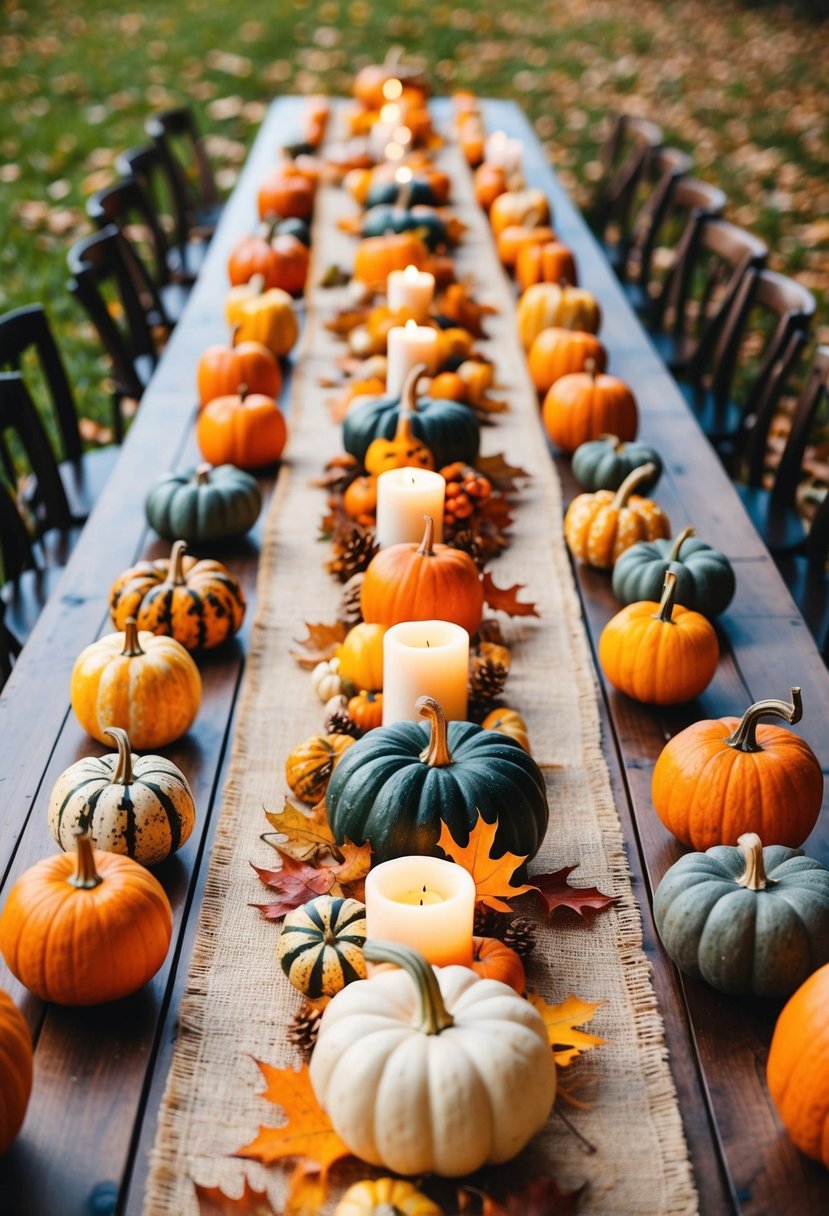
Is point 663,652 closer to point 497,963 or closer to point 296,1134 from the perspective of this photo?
point 497,963

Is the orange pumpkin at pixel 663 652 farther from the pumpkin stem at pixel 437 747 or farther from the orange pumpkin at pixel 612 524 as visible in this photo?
the pumpkin stem at pixel 437 747

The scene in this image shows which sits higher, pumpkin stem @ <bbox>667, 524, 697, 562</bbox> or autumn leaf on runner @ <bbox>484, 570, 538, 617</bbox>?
pumpkin stem @ <bbox>667, 524, 697, 562</bbox>

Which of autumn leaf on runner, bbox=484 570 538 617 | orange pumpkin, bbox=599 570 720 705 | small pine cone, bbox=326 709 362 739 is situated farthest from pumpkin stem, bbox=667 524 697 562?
small pine cone, bbox=326 709 362 739

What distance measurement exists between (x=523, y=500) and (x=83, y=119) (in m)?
6.65

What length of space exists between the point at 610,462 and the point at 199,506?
0.83 meters

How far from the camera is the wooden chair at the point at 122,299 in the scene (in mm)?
3393

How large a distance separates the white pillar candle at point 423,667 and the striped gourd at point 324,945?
1.15 feet

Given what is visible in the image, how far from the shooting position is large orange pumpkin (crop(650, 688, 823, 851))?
5.25 feet

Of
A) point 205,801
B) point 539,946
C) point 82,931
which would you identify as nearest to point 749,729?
point 539,946

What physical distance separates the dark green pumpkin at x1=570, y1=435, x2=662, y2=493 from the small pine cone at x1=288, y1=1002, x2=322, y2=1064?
4.80 feet

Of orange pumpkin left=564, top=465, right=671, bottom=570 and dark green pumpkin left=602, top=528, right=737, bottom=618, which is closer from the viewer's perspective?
dark green pumpkin left=602, top=528, right=737, bottom=618

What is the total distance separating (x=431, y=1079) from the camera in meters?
1.12

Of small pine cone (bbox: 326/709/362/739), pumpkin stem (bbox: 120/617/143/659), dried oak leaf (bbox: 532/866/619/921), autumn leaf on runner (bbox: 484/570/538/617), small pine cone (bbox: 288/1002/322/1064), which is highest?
pumpkin stem (bbox: 120/617/143/659)

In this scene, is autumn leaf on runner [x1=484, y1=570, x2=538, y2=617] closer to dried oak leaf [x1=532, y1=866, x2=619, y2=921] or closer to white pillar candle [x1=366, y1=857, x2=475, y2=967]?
dried oak leaf [x1=532, y1=866, x2=619, y2=921]
